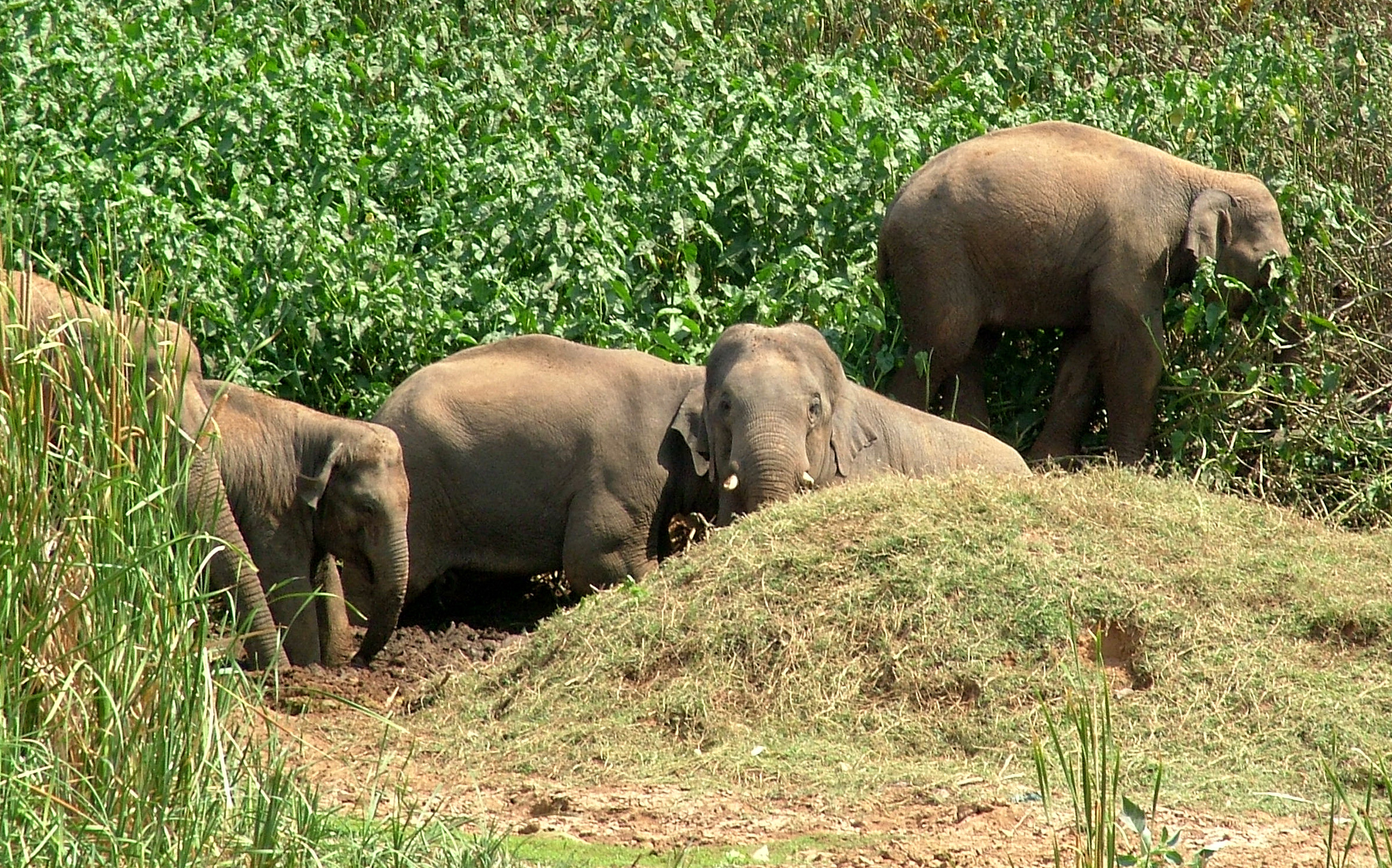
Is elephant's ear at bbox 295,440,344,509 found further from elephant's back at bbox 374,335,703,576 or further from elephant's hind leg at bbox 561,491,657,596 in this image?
elephant's hind leg at bbox 561,491,657,596

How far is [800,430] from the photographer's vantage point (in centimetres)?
835

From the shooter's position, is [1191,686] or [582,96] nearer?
[1191,686]

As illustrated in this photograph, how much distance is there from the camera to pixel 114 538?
4.63m

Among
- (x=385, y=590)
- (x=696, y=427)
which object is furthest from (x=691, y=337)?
(x=385, y=590)

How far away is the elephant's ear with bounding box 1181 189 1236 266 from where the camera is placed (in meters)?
10.0

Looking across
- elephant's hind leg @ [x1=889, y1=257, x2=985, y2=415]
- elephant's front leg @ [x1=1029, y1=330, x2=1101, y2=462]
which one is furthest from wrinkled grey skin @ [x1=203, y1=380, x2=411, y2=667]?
elephant's front leg @ [x1=1029, y1=330, x2=1101, y2=462]

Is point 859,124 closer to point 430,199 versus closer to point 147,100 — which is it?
point 430,199

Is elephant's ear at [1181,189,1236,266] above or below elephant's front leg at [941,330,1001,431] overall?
above

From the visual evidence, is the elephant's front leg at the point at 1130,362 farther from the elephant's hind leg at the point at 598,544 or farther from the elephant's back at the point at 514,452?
the elephant's hind leg at the point at 598,544

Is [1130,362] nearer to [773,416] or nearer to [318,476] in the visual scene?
[773,416]

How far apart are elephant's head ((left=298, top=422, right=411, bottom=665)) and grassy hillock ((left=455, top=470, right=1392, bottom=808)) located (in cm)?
86

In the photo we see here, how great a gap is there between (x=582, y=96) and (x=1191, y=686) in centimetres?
641

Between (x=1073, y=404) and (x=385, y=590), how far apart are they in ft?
12.7

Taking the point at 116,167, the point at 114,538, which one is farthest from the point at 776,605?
the point at 116,167
